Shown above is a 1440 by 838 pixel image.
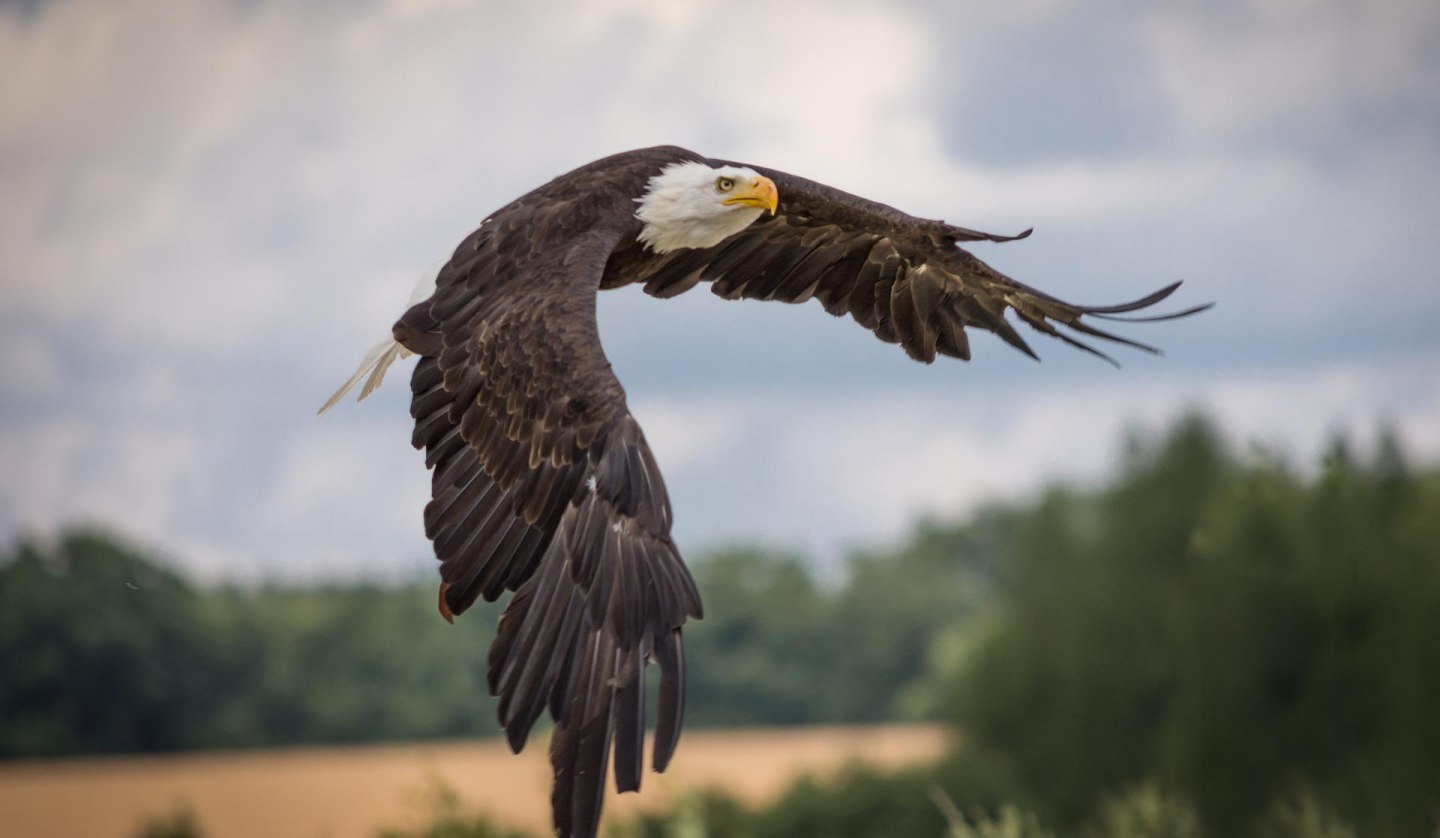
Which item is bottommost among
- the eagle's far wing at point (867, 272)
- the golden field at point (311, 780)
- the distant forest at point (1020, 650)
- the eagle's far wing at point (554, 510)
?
the golden field at point (311, 780)

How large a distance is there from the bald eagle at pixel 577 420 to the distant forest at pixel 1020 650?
120 inches

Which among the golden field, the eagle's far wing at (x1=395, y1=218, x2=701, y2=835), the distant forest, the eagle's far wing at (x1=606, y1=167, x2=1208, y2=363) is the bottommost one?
the golden field

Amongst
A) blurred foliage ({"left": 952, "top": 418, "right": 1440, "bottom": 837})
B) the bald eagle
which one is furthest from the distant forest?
the bald eagle

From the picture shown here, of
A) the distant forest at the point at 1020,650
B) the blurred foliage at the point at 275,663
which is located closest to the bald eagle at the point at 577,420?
the distant forest at the point at 1020,650

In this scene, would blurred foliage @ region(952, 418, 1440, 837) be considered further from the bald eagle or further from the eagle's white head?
the eagle's white head

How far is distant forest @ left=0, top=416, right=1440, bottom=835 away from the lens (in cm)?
2998

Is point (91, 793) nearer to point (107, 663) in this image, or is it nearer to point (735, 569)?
point (107, 663)

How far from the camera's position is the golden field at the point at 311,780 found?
3991cm

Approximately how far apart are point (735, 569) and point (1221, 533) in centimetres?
3502

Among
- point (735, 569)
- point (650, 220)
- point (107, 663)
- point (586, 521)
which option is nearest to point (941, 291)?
point (650, 220)

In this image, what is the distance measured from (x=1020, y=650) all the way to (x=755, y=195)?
35074 millimetres

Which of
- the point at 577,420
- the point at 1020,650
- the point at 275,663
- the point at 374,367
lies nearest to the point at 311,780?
the point at 275,663

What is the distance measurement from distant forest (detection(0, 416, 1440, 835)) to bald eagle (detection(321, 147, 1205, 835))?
304 cm

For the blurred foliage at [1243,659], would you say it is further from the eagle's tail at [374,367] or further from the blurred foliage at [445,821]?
the eagle's tail at [374,367]
